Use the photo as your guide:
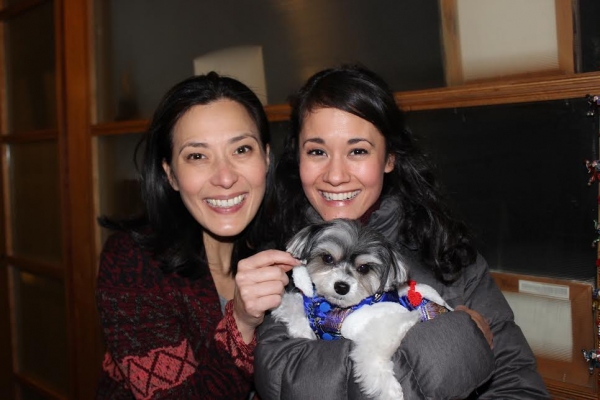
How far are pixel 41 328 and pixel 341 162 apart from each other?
4.34m

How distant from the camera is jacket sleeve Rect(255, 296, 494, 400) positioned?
142cm

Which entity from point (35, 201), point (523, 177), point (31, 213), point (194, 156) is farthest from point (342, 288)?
point (31, 213)

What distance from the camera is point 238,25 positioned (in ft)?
10.7

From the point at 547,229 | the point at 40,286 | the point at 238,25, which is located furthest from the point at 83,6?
the point at 547,229

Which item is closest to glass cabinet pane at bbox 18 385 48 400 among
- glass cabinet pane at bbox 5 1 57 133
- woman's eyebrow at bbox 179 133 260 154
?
glass cabinet pane at bbox 5 1 57 133

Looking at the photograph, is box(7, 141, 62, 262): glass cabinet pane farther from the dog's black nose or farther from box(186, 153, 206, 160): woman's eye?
the dog's black nose

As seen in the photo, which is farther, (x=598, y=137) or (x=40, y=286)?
(x=40, y=286)

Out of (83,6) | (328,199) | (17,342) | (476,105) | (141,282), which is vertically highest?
(83,6)

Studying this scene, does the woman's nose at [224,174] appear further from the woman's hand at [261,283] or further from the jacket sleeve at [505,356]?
the jacket sleeve at [505,356]

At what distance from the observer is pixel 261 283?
1.71 metres

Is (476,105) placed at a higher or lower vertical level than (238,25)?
lower

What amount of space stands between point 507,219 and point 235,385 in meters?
1.39

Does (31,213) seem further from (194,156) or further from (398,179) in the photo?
(398,179)

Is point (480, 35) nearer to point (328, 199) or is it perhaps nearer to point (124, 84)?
point (328, 199)
